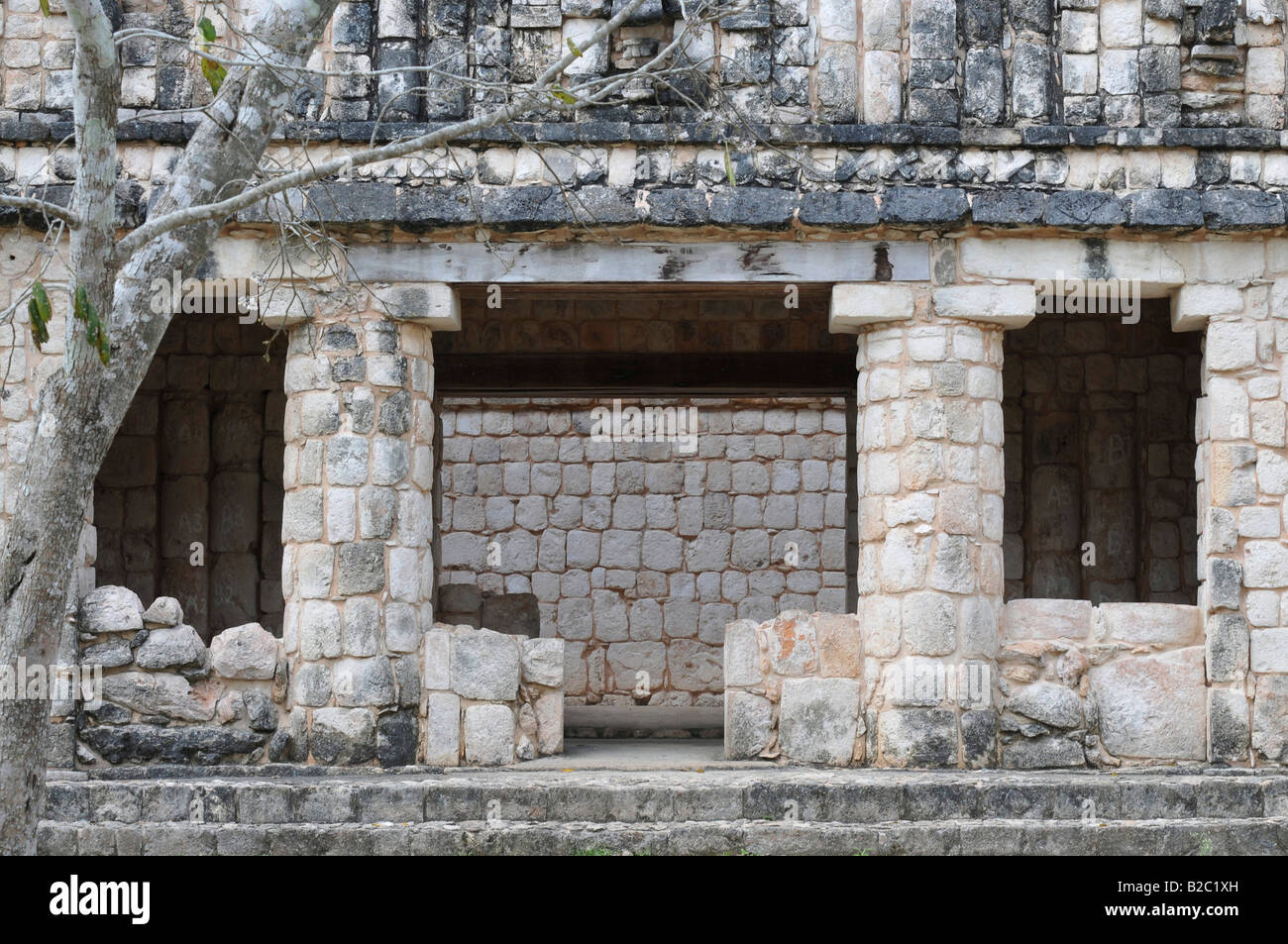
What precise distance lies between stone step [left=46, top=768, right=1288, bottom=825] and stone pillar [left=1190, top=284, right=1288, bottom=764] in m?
1.11

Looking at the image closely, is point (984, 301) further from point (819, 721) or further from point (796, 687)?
point (819, 721)

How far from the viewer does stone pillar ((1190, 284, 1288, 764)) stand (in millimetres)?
7957

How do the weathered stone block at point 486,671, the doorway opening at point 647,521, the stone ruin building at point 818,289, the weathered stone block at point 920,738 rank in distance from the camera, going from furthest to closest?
the doorway opening at point 647,521, the weathered stone block at point 486,671, the stone ruin building at point 818,289, the weathered stone block at point 920,738

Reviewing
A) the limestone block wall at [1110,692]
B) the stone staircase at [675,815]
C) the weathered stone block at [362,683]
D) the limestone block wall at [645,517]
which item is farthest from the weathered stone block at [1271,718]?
the limestone block wall at [645,517]

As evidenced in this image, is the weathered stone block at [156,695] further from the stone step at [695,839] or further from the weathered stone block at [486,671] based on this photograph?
the stone step at [695,839]

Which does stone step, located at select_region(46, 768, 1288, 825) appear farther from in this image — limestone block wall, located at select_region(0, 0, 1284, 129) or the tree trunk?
limestone block wall, located at select_region(0, 0, 1284, 129)

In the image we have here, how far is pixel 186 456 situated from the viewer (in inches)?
440


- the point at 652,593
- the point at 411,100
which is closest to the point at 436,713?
the point at 411,100

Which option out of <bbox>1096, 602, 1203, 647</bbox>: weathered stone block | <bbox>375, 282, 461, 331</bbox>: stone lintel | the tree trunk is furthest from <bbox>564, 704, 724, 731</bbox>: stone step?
the tree trunk

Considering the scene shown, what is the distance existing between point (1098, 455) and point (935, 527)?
137 inches

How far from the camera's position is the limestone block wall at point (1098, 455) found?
35.9 ft

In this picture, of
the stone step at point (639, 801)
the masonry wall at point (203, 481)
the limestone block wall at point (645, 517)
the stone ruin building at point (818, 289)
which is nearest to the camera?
the stone step at point (639, 801)

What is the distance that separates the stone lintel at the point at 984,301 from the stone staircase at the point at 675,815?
7.88 feet
